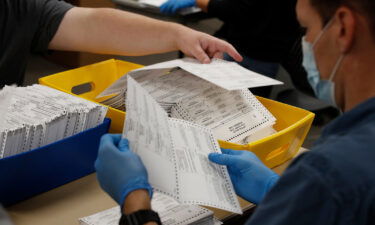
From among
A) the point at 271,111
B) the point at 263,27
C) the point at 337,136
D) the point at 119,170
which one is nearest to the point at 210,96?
the point at 271,111

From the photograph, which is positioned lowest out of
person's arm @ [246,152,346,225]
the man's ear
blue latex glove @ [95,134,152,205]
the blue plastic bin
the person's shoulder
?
the blue plastic bin

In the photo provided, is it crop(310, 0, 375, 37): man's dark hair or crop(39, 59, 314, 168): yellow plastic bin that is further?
crop(39, 59, 314, 168): yellow plastic bin

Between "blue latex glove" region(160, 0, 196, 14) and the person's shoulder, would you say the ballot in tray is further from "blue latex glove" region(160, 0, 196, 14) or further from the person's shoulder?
"blue latex glove" region(160, 0, 196, 14)

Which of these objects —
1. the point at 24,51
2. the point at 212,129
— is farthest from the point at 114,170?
the point at 24,51

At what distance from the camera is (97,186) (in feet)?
3.94

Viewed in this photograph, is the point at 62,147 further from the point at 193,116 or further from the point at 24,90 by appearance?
the point at 193,116

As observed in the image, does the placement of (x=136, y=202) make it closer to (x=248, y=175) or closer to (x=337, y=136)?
(x=248, y=175)

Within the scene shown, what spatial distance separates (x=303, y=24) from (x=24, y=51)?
108cm

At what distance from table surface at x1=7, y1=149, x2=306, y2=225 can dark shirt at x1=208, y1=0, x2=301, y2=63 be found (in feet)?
4.22

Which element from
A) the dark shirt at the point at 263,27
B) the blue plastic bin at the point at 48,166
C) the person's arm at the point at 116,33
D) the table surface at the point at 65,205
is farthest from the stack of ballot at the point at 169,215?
the dark shirt at the point at 263,27

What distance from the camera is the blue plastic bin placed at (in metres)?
1.04

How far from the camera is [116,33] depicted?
1.63 metres

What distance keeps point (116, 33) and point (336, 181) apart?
110 centimetres

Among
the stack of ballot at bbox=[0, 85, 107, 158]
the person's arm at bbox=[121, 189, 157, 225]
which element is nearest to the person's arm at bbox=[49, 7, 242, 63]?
the stack of ballot at bbox=[0, 85, 107, 158]
